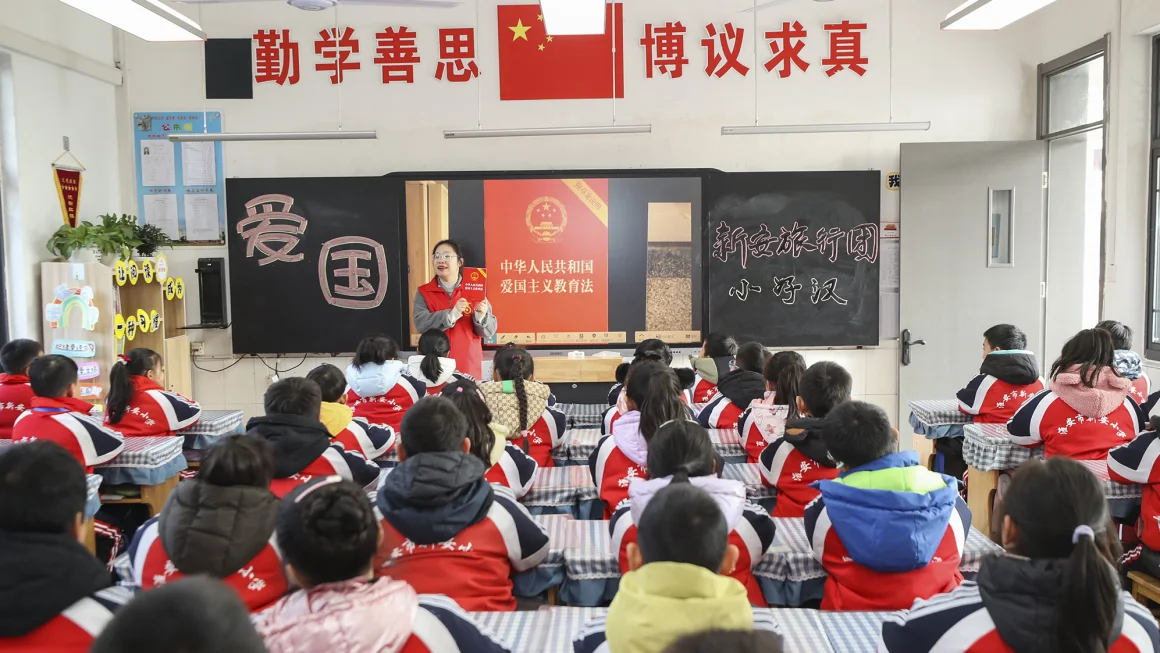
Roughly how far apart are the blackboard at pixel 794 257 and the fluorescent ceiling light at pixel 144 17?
3.29m

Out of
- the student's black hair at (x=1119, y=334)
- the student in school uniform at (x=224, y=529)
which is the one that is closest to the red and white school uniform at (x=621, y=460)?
the student in school uniform at (x=224, y=529)

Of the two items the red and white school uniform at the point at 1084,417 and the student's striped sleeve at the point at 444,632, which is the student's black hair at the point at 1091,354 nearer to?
the red and white school uniform at the point at 1084,417

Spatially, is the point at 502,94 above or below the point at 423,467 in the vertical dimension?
above

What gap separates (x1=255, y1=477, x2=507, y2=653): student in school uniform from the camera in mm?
1226

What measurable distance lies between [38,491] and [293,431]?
1055mm

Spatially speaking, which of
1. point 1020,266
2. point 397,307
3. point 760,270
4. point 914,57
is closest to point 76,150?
point 397,307

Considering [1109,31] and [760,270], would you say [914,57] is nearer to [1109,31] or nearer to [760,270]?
[1109,31]

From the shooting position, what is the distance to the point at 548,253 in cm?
562

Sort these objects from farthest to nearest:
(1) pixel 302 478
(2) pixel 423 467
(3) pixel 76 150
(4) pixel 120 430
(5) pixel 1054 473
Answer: (3) pixel 76 150 < (4) pixel 120 430 < (1) pixel 302 478 < (2) pixel 423 467 < (5) pixel 1054 473

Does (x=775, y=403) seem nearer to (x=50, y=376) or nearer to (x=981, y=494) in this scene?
(x=981, y=494)

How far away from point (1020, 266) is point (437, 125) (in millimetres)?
4098

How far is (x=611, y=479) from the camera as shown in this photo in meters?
2.61

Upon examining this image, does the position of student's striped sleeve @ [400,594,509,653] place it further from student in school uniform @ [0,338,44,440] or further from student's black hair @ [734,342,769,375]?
student in school uniform @ [0,338,44,440]

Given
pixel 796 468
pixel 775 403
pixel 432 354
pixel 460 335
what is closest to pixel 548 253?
pixel 460 335
